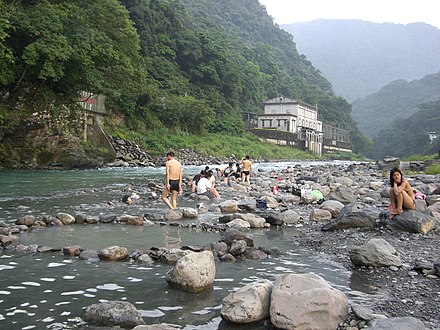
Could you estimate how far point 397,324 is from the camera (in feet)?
12.6

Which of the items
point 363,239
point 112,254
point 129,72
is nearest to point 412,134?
point 129,72

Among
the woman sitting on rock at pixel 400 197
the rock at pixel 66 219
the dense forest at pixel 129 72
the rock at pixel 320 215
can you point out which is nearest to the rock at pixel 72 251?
the rock at pixel 66 219

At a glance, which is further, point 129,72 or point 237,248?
point 129,72

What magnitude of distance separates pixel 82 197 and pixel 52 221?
5.51 metres

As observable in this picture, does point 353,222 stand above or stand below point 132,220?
above

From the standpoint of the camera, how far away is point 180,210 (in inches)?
445

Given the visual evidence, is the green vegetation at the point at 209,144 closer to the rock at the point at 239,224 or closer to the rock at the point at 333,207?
the rock at the point at 333,207

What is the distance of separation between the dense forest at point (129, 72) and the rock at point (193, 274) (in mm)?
18243

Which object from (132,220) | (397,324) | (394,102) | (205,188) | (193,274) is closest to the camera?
(397,324)

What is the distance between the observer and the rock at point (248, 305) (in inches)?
168

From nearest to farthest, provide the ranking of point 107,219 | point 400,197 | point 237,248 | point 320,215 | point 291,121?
1. point 237,248
2. point 400,197
3. point 107,219
4. point 320,215
5. point 291,121

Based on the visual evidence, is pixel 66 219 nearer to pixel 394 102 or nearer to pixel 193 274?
pixel 193 274

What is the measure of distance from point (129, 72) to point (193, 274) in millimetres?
26361

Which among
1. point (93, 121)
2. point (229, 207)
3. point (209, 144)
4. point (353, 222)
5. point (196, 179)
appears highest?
point (93, 121)
